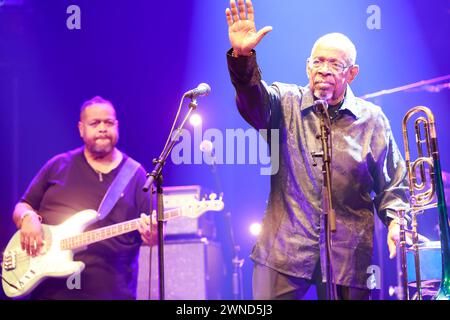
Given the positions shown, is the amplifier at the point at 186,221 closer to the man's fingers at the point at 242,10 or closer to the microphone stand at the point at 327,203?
the man's fingers at the point at 242,10

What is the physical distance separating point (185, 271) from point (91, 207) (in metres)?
1.00

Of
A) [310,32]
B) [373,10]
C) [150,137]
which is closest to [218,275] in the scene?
[150,137]

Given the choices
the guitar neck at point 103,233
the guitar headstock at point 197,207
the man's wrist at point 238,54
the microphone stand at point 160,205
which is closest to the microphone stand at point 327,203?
the man's wrist at point 238,54

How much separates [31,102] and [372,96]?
3.09 metres

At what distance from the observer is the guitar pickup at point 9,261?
551cm

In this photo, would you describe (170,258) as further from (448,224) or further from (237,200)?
(448,224)

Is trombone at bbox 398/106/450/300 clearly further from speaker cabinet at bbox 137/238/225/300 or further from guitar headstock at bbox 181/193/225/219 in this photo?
speaker cabinet at bbox 137/238/225/300

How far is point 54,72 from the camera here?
241 inches

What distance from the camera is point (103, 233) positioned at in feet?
17.6

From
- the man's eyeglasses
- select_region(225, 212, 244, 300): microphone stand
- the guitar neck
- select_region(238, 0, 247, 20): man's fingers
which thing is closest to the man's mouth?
the man's eyeglasses

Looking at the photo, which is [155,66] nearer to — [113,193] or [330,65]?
[113,193]

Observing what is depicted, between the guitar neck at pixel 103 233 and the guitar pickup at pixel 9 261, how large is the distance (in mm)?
443

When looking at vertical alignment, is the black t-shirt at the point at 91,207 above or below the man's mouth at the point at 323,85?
below

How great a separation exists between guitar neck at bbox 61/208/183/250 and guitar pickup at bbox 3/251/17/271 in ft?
1.45
